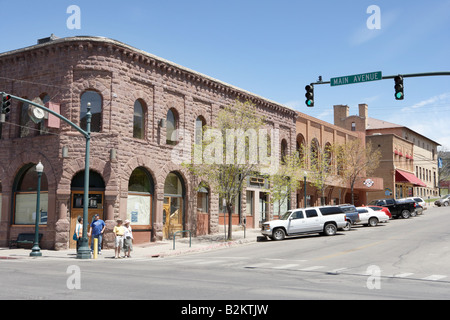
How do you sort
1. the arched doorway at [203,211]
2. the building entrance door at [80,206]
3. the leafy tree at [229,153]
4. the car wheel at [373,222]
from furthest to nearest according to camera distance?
the car wheel at [373,222]
the arched doorway at [203,211]
the leafy tree at [229,153]
the building entrance door at [80,206]

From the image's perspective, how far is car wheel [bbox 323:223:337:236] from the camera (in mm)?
29016

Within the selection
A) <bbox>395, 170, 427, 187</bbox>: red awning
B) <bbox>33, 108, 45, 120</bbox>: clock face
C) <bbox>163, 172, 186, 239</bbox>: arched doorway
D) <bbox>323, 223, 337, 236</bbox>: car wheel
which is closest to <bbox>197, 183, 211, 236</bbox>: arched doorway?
<bbox>163, 172, 186, 239</bbox>: arched doorway

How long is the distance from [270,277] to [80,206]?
46.4 feet

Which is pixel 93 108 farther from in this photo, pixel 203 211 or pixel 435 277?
pixel 435 277

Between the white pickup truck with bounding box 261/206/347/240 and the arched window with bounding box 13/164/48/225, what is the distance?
12.8 m

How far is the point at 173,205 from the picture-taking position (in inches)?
1137

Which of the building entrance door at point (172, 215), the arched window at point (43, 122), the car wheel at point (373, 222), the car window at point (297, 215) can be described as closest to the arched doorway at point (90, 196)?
the arched window at point (43, 122)

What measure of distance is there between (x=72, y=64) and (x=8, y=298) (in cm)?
1815

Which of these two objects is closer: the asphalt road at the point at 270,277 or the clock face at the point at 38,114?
the asphalt road at the point at 270,277

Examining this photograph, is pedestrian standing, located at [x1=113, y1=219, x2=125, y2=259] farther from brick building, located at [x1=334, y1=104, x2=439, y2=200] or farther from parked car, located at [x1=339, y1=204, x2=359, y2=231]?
brick building, located at [x1=334, y1=104, x2=439, y2=200]

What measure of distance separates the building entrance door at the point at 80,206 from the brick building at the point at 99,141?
50 mm

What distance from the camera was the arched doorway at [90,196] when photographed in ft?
80.1

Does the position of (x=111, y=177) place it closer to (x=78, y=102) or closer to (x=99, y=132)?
(x=99, y=132)

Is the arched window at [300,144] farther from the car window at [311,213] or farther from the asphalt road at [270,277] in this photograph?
the asphalt road at [270,277]
